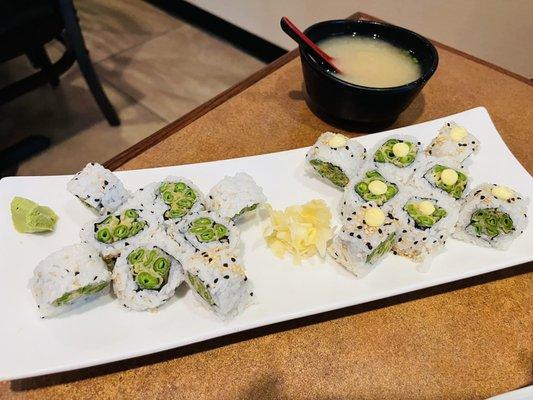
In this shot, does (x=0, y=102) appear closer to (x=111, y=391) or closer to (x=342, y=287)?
(x=111, y=391)

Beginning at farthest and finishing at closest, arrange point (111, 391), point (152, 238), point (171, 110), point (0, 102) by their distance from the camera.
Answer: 1. point (171, 110)
2. point (0, 102)
3. point (152, 238)
4. point (111, 391)

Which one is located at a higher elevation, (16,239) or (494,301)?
(16,239)

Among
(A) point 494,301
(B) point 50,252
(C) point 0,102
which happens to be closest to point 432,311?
(A) point 494,301

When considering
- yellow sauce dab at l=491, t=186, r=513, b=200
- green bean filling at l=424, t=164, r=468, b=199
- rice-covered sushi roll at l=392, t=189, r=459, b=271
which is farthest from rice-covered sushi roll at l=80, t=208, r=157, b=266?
yellow sauce dab at l=491, t=186, r=513, b=200

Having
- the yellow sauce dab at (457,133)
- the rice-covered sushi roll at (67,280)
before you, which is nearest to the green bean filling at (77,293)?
the rice-covered sushi roll at (67,280)

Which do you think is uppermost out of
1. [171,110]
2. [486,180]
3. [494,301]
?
[486,180]

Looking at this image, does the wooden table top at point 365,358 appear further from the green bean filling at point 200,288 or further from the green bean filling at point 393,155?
the green bean filling at point 393,155

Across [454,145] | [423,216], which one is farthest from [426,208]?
[454,145]
